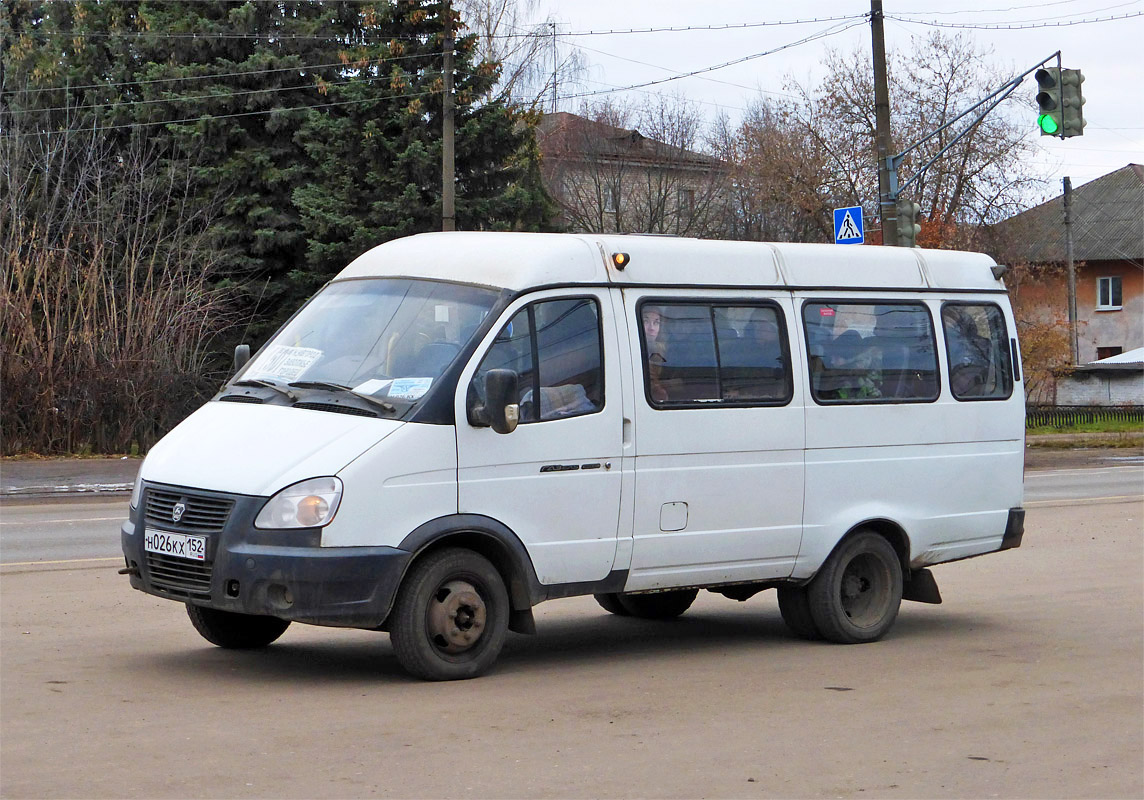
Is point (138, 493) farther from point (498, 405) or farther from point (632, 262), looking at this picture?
point (632, 262)

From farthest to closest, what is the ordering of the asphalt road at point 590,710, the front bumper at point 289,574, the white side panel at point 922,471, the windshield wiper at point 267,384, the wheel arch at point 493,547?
the white side panel at point 922,471
the windshield wiper at point 267,384
the wheel arch at point 493,547
the front bumper at point 289,574
the asphalt road at point 590,710

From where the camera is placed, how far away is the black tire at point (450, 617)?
7180 millimetres

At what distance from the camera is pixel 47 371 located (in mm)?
23484

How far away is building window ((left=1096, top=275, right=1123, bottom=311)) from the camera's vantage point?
220 feet

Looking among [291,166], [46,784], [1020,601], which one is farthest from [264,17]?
[46,784]

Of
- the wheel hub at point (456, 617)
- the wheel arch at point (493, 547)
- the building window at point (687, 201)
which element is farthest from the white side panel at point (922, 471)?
the building window at point (687, 201)

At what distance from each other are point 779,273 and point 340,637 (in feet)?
11.0

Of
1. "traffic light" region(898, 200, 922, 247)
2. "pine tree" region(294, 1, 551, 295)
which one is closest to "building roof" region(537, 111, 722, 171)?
A: "pine tree" region(294, 1, 551, 295)

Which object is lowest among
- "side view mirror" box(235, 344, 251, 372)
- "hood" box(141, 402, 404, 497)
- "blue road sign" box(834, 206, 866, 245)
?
"hood" box(141, 402, 404, 497)

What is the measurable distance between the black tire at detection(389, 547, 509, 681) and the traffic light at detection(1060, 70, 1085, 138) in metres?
15.2

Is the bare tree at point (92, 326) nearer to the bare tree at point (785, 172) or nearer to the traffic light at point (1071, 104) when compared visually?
the traffic light at point (1071, 104)

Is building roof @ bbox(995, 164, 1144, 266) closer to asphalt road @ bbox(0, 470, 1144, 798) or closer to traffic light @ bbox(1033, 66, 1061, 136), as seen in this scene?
traffic light @ bbox(1033, 66, 1061, 136)

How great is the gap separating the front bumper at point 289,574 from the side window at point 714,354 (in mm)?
1892

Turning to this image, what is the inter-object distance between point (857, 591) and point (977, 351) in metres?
1.81
